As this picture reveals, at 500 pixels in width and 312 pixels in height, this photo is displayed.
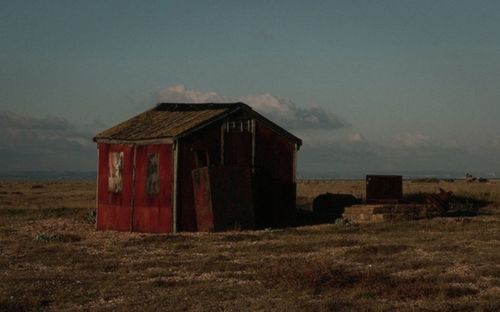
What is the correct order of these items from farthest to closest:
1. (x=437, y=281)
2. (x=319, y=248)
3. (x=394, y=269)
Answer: (x=319, y=248) → (x=394, y=269) → (x=437, y=281)

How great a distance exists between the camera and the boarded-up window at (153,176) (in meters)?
27.2

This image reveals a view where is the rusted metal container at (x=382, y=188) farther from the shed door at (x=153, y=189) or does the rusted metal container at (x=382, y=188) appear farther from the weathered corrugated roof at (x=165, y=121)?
the shed door at (x=153, y=189)

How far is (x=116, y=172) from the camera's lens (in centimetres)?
2922

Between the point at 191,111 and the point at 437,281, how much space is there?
18.0 meters

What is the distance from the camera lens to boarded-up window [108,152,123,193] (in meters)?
29.0

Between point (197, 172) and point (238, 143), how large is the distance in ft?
8.60

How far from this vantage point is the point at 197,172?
86.7 feet

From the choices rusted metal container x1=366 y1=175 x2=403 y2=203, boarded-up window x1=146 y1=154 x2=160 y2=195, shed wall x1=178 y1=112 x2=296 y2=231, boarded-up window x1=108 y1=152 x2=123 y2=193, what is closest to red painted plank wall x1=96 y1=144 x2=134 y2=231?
boarded-up window x1=108 y1=152 x2=123 y2=193

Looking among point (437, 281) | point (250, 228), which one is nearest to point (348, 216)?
point (250, 228)

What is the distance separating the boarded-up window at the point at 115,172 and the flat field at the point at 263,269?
2.99 meters

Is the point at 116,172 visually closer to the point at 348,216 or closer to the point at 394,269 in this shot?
the point at 348,216

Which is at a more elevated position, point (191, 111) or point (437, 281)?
point (191, 111)

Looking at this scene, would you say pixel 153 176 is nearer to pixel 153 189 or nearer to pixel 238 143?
pixel 153 189

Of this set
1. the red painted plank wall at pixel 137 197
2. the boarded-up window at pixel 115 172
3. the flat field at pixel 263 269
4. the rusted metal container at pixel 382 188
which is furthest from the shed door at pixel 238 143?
the rusted metal container at pixel 382 188
